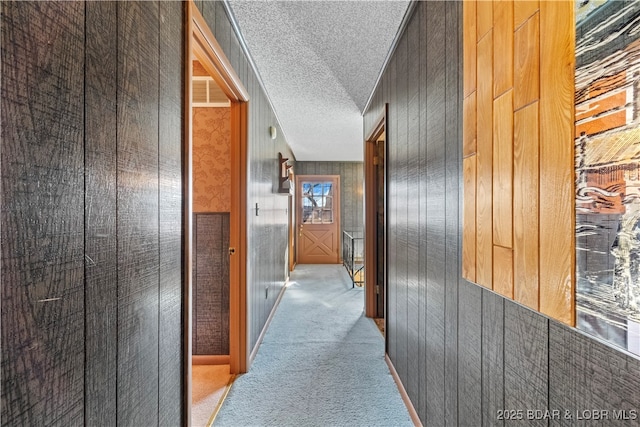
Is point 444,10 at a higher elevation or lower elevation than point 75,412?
higher

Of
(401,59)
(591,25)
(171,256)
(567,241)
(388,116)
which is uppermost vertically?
(401,59)

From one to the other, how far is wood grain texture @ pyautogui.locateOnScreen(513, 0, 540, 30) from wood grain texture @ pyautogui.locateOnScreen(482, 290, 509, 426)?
800mm

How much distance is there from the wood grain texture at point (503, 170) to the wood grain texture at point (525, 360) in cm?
21

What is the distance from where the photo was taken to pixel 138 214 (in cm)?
96

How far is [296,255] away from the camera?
708cm

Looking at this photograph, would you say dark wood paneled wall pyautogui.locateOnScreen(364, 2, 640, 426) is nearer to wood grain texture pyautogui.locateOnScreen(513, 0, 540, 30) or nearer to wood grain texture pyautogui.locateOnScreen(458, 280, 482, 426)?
wood grain texture pyautogui.locateOnScreen(458, 280, 482, 426)

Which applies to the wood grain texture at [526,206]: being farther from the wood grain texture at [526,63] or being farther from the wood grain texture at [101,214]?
the wood grain texture at [101,214]

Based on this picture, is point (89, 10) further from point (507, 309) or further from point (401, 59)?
point (401, 59)

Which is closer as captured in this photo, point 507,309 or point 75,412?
point 75,412

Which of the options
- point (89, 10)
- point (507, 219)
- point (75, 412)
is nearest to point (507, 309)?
point (507, 219)

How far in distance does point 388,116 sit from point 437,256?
1.39m

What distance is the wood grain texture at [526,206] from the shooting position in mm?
769

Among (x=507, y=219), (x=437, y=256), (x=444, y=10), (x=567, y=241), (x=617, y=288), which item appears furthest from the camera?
(x=437, y=256)

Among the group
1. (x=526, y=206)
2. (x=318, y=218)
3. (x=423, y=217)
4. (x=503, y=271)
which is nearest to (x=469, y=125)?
(x=526, y=206)
